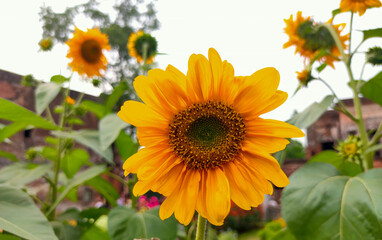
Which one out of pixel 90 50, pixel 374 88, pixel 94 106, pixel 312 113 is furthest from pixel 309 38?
pixel 90 50

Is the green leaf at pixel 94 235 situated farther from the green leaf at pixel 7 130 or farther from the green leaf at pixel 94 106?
the green leaf at pixel 94 106

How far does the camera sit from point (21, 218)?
49cm

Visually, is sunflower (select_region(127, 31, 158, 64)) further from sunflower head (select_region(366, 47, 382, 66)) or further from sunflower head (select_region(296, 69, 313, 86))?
sunflower head (select_region(366, 47, 382, 66))

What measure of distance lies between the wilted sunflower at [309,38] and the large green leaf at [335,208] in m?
0.53

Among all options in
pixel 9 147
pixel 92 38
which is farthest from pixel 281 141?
Result: pixel 9 147

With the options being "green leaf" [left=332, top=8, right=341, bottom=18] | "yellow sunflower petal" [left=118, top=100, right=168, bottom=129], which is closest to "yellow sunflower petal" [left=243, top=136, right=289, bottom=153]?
"yellow sunflower petal" [left=118, top=100, right=168, bottom=129]

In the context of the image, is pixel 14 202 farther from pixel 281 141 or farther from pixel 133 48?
pixel 133 48

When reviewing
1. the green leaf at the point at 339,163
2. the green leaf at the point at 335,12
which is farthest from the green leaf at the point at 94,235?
the green leaf at the point at 335,12

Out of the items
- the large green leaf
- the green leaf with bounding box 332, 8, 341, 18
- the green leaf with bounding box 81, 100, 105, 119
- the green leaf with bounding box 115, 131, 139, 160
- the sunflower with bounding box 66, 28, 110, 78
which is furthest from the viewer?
the sunflower with bounding box 66, 28, 110, 78

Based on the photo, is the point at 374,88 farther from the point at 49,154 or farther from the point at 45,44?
the point at 45,44

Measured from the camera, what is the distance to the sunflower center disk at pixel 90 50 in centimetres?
142

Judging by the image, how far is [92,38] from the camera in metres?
1.42

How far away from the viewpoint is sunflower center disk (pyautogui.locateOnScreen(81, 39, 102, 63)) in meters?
1.42

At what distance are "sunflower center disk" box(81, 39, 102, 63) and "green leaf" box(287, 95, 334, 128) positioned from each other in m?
0.94
